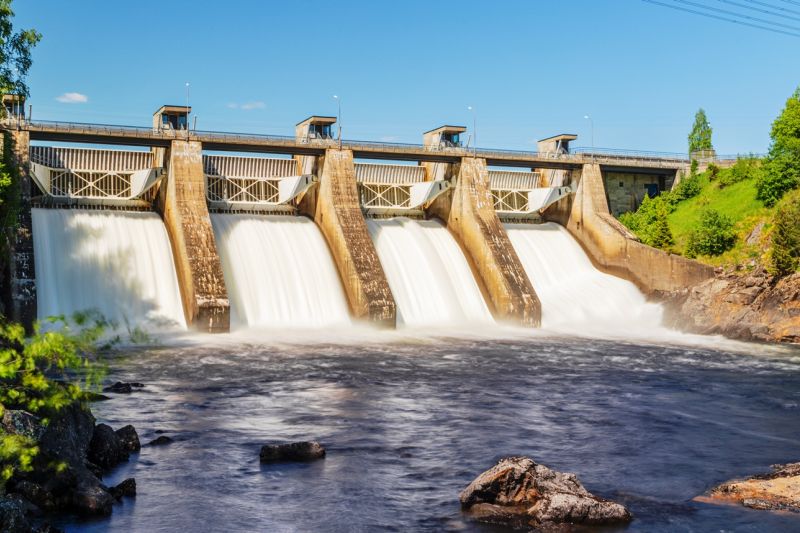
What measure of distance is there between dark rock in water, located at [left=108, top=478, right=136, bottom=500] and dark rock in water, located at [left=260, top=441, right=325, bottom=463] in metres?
3.17

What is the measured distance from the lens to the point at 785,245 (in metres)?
40.3

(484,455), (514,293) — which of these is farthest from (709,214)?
(484,455)

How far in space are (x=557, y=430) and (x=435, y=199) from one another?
3031cm

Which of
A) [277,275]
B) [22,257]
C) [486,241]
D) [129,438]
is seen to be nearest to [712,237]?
[486,241]

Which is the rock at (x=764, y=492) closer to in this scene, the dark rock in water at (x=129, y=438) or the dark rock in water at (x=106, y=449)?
the dark rock in water at (x=106, y=449)

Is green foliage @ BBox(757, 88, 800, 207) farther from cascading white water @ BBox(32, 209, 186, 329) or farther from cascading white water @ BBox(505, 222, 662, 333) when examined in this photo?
cascading white water @ BBox(32, 209, 186, 329)

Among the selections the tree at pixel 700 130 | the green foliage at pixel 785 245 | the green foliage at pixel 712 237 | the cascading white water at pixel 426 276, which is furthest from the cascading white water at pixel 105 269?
the tree at pixel 700 130

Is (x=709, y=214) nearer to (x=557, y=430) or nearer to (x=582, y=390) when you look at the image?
(x=582, y=390)

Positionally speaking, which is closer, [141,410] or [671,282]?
[141,410]

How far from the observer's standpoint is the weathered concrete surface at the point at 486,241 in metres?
42.9

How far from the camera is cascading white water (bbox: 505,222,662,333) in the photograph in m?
44.7

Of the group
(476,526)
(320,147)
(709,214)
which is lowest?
(476,526)

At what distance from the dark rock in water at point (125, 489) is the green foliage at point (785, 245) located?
34662 millimetres

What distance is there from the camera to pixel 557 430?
68.4 feet
